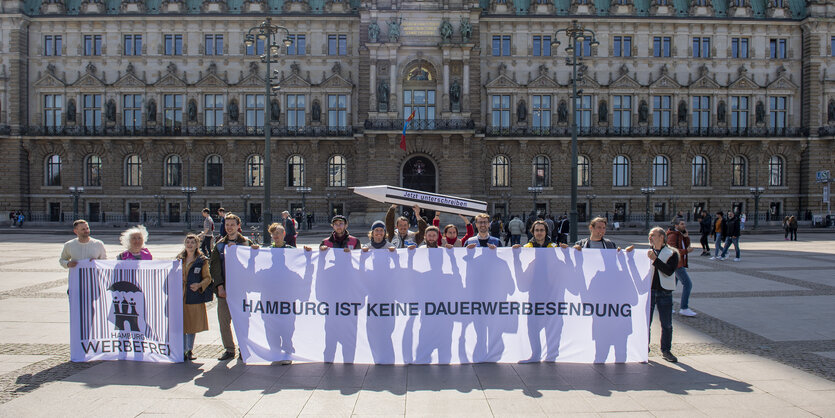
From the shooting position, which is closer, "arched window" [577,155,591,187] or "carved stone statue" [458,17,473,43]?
"carved stone statue" [458,17,473,43]

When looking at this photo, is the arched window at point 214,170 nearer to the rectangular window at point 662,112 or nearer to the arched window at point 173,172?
the arched window at point 173,172

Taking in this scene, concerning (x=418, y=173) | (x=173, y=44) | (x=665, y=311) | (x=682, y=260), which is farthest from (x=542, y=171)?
(x=665, y=311)

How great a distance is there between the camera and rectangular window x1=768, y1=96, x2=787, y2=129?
4606 cm

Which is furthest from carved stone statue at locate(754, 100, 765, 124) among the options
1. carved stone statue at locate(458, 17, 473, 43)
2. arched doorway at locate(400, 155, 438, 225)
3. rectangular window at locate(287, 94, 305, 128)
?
rectangular window at locate(287, 94, 305, 128)

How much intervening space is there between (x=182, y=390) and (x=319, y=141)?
39.3 metres

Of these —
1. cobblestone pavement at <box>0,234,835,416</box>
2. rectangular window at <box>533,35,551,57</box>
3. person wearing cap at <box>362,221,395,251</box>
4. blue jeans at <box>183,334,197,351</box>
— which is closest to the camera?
cobblestone pavement at <box>0,234,835,416</box>

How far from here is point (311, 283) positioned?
26.0 feet

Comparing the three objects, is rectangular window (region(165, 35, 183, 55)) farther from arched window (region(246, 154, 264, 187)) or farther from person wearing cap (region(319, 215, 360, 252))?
person wearing cap (region(319, 215, 360, 252))

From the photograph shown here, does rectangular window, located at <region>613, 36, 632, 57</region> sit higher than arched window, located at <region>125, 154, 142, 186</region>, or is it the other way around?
rectangular window, located at <region>613, 36, 632, 57</region>

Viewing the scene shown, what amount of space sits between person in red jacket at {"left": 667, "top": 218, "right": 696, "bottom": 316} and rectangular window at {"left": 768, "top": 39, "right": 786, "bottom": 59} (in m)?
42.9

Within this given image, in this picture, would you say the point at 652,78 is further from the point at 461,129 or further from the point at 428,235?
the point at 428,235

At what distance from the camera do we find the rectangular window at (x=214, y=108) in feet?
148

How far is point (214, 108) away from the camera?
148ft

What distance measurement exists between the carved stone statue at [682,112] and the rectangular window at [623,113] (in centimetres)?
434
